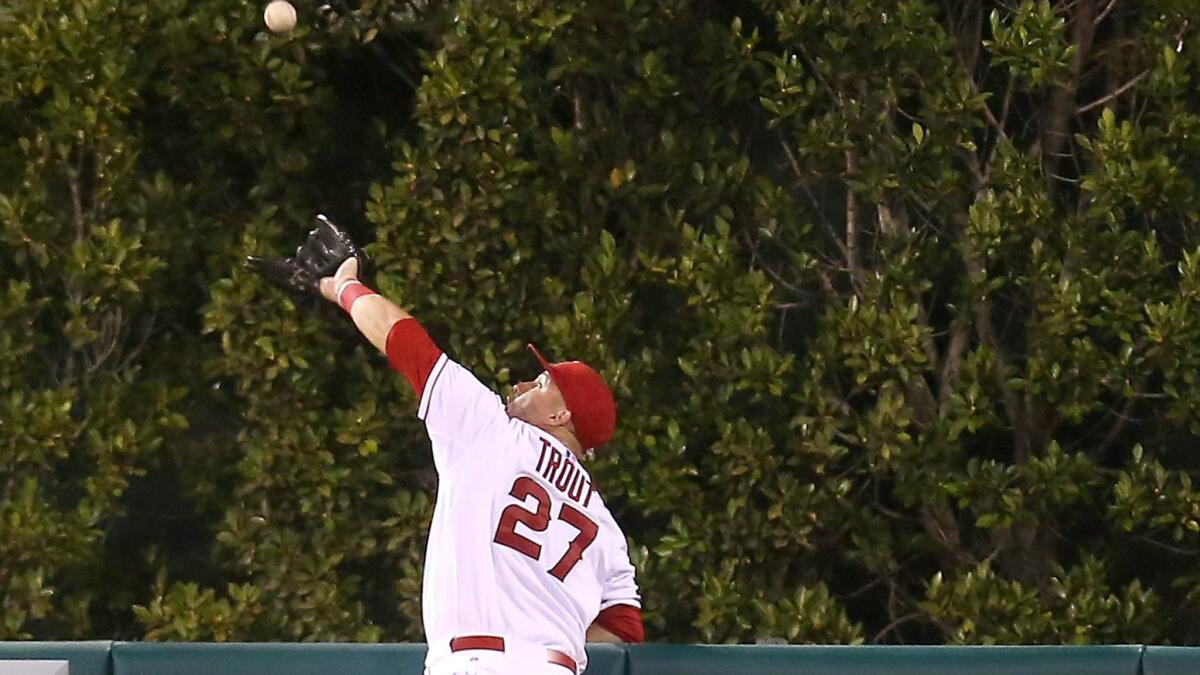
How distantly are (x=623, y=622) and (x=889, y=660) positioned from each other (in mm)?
894

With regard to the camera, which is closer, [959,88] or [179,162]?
[959,88]

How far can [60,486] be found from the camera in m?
7.33

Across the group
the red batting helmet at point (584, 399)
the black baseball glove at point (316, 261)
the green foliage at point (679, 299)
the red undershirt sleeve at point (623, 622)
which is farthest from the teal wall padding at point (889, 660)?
the black baseball glove at point (316, 261)

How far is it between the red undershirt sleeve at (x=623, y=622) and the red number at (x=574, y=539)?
1.24 ft

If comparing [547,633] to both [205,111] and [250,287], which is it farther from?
[205,111]

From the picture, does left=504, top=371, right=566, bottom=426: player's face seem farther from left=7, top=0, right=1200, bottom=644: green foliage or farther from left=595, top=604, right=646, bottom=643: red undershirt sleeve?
left=7, top=0, right=1200, bottom=644: green foliage

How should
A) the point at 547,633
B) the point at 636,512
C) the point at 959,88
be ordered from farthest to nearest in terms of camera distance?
1. the point at 636,512
2. the point at 959,88
3. the point at 547,633

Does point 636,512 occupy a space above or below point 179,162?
below

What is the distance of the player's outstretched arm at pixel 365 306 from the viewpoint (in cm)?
453

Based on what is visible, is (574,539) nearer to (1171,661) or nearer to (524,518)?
(524,518)

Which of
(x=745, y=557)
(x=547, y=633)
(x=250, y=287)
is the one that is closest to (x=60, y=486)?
(x=250, y=287)

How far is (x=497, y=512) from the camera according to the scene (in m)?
4.48

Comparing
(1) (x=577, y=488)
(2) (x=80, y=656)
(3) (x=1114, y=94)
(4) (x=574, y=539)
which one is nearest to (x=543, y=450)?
(1) (x=577, y=488)

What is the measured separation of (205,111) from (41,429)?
139cm
